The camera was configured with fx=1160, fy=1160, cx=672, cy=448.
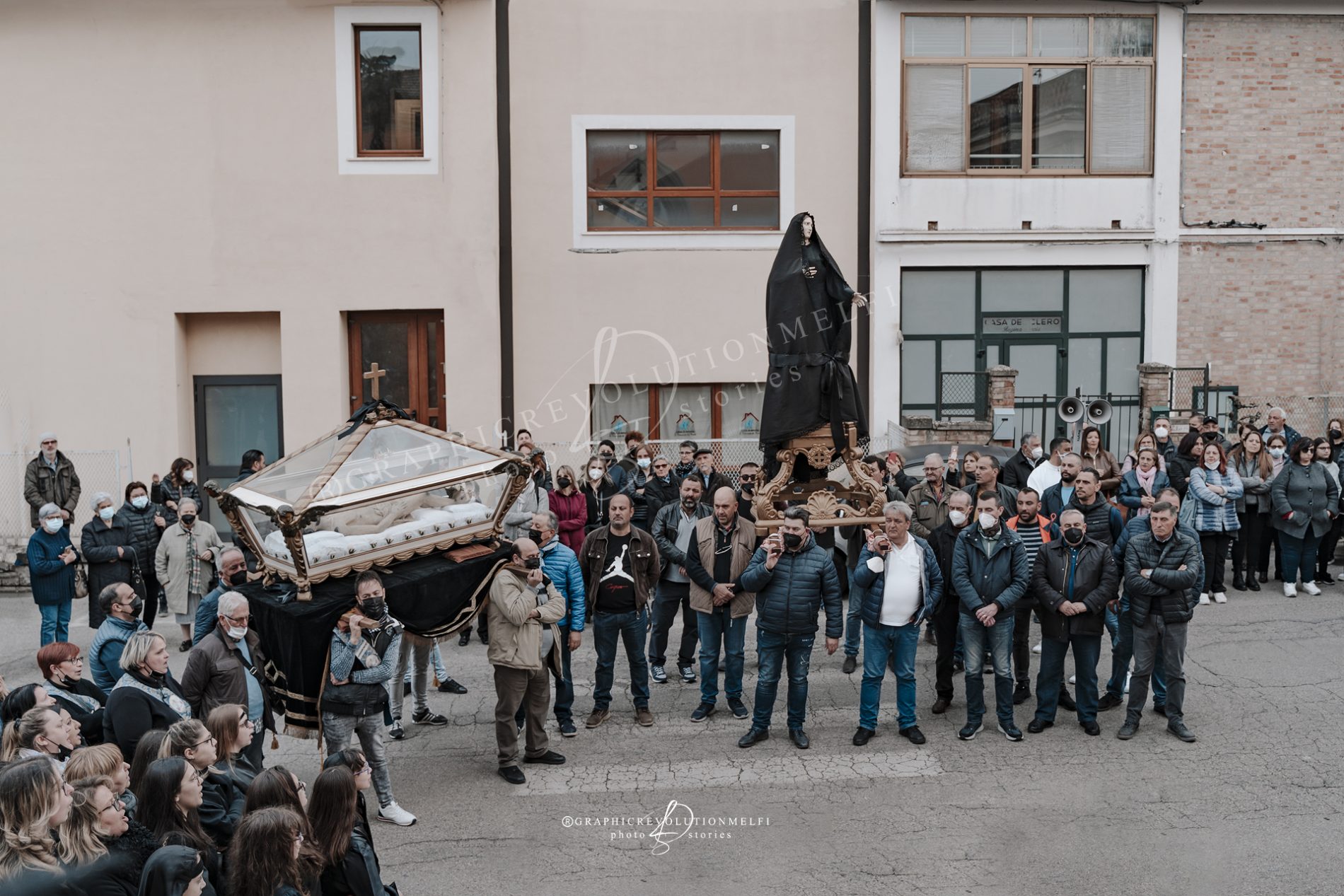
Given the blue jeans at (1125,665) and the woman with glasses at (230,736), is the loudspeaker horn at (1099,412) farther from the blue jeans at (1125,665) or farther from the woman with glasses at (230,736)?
the woman with glasses at (230,736)

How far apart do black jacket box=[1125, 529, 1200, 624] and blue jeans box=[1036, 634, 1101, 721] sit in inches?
17.6

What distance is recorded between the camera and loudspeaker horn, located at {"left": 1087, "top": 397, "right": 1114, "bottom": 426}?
1706 centimetres

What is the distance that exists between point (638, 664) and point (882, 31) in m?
12.5

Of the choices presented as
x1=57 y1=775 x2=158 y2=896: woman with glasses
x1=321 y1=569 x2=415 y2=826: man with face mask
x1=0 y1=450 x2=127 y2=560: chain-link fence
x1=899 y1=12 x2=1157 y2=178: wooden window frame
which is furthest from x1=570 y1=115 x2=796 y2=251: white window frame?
x1=57 y1=775 x2=158 y2=896: woman with glasses

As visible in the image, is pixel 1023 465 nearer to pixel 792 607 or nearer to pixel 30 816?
pixel 792 607

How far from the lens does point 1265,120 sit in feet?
60.8

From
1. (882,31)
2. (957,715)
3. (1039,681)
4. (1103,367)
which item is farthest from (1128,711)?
(882,31)

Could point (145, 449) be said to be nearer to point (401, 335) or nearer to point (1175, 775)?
point (401, 335)

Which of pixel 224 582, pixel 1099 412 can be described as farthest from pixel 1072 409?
pixel 224 582

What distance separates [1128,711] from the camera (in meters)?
9.07

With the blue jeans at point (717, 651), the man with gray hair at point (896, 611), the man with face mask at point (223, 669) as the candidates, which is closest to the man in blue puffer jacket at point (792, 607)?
the man with gray hair at point (896, 611)

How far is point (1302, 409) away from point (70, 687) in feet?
59.2

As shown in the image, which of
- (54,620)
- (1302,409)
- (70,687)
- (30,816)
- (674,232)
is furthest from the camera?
(1302,409)

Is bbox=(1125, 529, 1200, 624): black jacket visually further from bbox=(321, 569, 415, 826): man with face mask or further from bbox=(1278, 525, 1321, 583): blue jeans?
bbox=(321, 569, 415, 826): man with face mask
